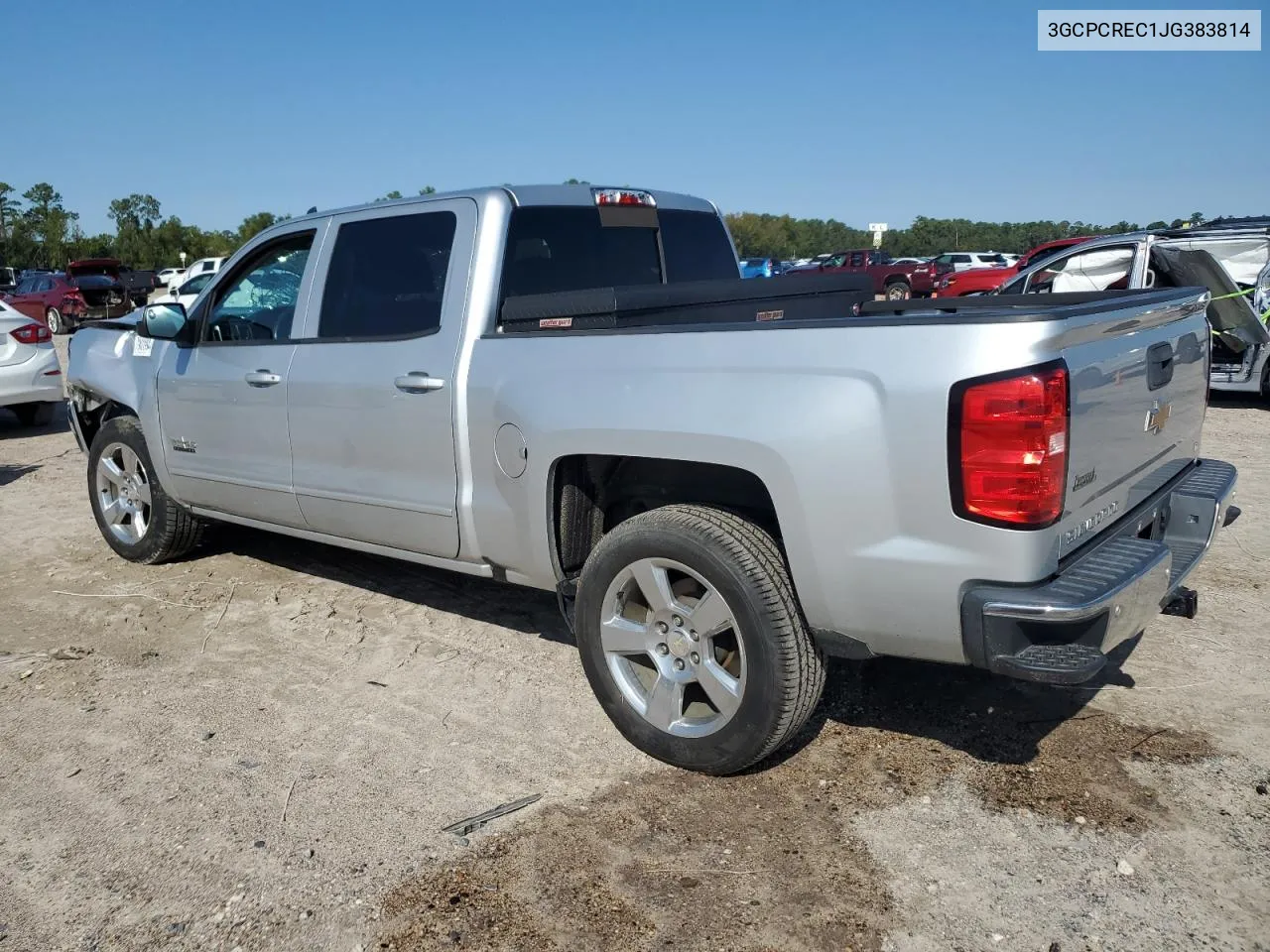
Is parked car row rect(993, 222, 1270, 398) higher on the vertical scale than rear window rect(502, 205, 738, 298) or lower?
lower

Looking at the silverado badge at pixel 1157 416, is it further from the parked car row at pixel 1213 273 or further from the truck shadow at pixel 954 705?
the parked car row at pixel 1213 273

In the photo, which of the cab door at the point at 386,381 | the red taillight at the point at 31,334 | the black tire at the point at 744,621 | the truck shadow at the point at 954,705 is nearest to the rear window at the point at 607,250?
the cab door at the point at 386,381

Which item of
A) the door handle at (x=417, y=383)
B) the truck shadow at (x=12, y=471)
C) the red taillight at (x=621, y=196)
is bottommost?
the truck shadow at (x=12, y=471)

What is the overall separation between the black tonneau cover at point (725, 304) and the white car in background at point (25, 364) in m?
8.43

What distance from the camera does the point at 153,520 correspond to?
579 cm

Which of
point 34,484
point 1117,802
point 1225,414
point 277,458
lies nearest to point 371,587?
point 277,458

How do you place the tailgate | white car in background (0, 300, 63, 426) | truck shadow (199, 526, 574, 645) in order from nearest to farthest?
the tailgate
truck shadow (199, 526, 574, 645)
white car in background (0, 300, 63, 426)

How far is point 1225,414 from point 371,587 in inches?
352

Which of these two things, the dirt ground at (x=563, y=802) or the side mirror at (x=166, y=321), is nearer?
the dirt ground at (x=563, y=802)

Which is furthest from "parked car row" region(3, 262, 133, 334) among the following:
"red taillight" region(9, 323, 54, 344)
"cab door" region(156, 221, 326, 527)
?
"cab door" region(156, 221, 326, 527)

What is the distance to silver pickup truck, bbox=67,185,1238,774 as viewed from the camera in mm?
2711

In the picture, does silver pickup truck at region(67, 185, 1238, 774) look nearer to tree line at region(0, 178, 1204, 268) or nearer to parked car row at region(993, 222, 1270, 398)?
parked car row at region(993, 222, 1270, 398)

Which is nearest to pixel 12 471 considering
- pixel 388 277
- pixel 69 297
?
pixel 388 277

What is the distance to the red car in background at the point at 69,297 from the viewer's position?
24578mm
